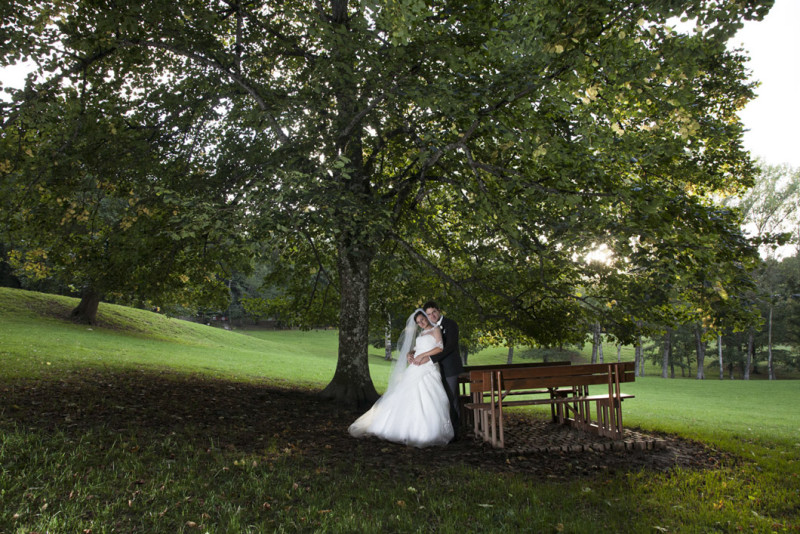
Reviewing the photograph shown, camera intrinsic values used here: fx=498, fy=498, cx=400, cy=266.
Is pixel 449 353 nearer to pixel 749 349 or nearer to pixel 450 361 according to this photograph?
pixel 450 361

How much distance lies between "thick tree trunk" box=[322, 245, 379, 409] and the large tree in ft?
0.16

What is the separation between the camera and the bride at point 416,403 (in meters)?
8.41

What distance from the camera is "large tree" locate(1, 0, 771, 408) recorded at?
746 cm

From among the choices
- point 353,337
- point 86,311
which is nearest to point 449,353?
point 353,337

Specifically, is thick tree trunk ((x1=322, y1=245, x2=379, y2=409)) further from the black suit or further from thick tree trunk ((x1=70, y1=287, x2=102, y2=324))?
thick tree trunk ((x1=70, y1=287, x2=102, y2=324))

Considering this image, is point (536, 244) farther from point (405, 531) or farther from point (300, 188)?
point (405, 531)

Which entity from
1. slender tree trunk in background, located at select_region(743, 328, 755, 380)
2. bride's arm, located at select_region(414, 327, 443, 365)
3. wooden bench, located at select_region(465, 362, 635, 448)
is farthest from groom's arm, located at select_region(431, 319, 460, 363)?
slender tree trunk in background, located at select_region(743, 328, 755, 380)

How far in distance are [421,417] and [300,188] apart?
430cm

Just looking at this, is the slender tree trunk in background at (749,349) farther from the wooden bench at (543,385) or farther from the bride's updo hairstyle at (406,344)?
the bride's updo hairstyle at (406,344)

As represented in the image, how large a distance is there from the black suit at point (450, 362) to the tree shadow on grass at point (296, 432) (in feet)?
2.59

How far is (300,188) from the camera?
25.1 ft

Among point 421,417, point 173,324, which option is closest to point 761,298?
point 421,417

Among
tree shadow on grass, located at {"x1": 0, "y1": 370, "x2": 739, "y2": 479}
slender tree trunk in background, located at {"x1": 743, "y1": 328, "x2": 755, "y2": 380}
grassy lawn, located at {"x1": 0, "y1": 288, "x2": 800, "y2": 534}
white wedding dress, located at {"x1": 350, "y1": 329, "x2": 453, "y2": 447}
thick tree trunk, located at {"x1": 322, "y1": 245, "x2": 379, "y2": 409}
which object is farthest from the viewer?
slender tree trunk in background, located at {"x1": 743, "y1": 328, "x2": 755, "y2": 380}

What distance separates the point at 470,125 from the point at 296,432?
20.3ft
